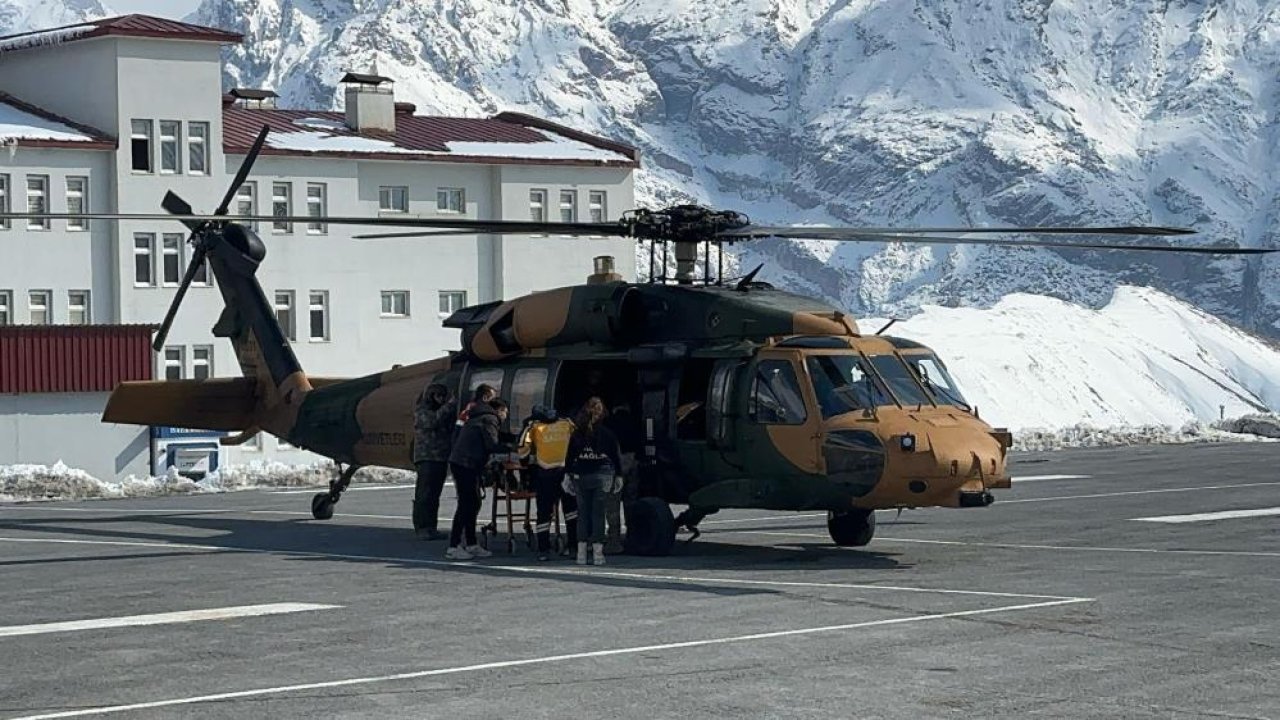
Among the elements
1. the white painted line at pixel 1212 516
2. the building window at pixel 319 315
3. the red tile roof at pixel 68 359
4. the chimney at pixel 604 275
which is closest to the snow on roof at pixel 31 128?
the building window at pixel 319 315

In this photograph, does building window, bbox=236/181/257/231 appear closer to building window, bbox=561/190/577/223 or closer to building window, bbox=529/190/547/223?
building window, bbox=529/190/547/223

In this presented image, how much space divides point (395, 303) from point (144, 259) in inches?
Answer: 341

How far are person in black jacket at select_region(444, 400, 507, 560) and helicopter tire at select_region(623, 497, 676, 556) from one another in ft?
4.99

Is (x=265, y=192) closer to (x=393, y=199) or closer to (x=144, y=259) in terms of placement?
(x=144, y=259)

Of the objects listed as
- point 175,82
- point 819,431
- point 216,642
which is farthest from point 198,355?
point 216,642

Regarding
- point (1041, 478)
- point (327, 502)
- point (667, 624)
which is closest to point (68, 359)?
point (327, 502)

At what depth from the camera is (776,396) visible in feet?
71.5

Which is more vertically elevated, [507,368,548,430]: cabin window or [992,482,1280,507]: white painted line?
[507,368,548,430]: cabin window

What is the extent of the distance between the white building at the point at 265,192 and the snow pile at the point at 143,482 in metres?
18.5

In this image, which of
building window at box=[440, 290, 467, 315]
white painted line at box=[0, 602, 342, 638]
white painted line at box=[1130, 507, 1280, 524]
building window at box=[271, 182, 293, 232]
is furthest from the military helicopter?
building window at box=[440, 290, 467, 315]

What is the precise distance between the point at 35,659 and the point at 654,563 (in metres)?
7.68

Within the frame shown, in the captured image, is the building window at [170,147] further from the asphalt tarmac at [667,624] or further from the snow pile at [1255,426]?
the asphalt tarmac at [667,624]

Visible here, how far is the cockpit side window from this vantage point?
2166 centimetres

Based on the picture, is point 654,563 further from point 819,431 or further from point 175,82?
point 175,82
